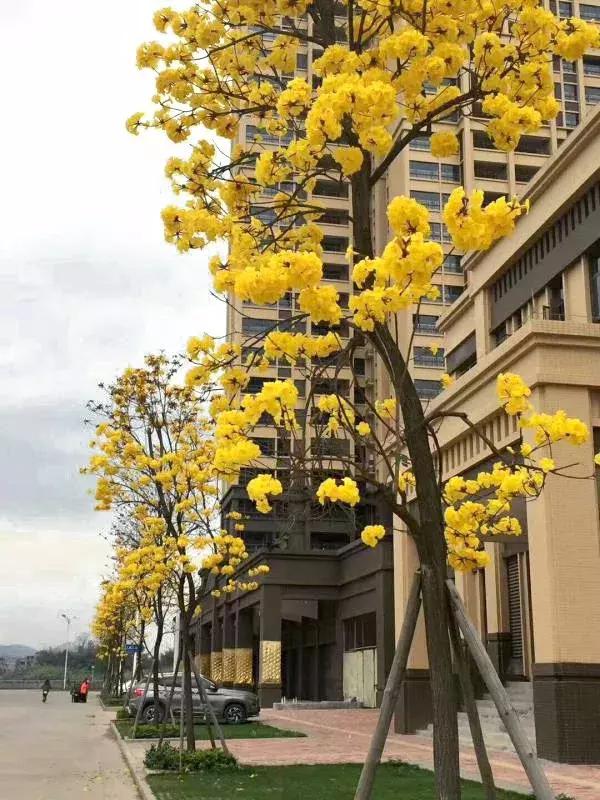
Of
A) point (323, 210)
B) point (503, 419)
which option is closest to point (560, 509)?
point (503, 419)

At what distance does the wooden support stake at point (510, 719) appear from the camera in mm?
4730

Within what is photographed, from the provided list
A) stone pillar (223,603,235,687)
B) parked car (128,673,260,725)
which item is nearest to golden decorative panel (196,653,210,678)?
stone pillar (223,603,235,687)

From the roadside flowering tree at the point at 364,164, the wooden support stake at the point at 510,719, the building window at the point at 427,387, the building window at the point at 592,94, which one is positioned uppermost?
the building window at the point at 592,94

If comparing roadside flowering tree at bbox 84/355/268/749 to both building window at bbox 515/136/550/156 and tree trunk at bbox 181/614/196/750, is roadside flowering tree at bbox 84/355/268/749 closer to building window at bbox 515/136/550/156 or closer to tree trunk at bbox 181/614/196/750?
tree trunk at bbox 181/614/196/750

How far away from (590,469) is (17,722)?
2316cm

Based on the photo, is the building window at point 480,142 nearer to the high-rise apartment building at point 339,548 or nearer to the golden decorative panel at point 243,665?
the high-rise apartment building at point 339,548

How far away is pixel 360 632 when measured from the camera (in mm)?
32844

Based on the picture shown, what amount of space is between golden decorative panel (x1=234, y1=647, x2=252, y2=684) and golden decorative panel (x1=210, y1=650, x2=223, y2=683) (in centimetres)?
562

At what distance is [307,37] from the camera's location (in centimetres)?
639


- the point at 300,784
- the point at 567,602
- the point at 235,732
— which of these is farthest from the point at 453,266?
the point at 300,784

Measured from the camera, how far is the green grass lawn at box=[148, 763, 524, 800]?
10.2 meters

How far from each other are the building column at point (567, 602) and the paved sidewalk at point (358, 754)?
19.5 inches

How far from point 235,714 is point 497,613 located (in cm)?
770

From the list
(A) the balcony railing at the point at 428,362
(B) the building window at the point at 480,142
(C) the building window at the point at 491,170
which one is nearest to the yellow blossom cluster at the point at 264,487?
(A) the balcony railing at the point at 428,362
